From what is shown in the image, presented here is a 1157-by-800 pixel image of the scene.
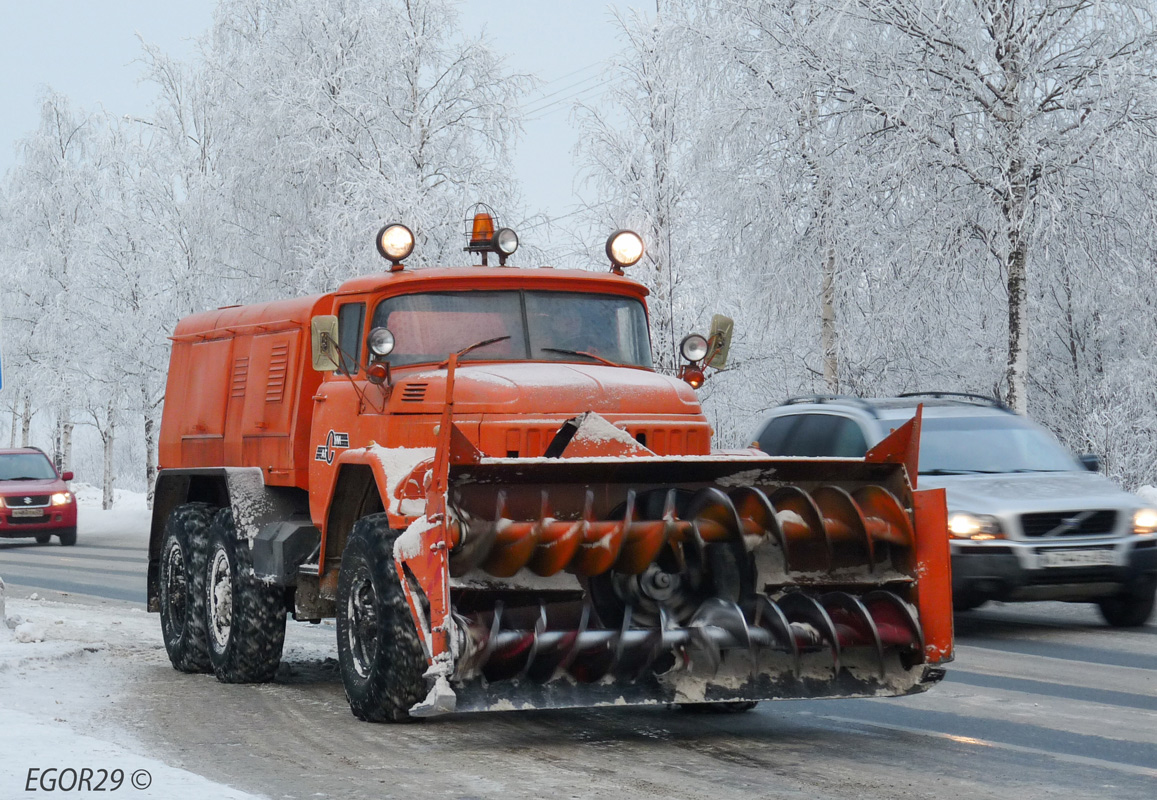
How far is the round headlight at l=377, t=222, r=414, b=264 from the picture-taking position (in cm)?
852

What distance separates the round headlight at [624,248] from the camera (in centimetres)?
916

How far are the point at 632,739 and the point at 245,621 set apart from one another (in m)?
3.09

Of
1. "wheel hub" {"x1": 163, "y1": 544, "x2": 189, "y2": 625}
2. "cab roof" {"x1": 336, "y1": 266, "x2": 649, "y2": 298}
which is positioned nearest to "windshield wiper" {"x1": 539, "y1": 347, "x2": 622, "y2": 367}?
"cab roof" {"x1": 336, "y1": 266, "x2": 649, "y2": 298}

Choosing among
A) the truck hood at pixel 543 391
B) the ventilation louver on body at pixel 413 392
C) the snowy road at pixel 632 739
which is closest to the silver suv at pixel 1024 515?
the snowy road at pixel 632 739

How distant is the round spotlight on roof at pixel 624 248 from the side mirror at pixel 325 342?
1.76 metres

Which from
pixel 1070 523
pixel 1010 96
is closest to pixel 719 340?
pixel 1070 523

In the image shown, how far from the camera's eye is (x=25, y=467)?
95.2ft

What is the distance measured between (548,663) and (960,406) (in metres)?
7.21

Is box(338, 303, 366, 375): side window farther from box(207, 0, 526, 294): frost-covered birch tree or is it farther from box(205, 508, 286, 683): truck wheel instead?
box(207, 0, 526, 294): frost-covered birch tree

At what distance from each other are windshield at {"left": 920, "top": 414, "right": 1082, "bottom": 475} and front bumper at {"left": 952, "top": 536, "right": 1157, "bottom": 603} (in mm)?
1131

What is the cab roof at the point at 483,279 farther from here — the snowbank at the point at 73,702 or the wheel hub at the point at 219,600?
the snowbank at the point at 73,702

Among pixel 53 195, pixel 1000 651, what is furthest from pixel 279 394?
pixel 53 195

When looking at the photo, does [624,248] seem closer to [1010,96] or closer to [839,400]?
[839,400]

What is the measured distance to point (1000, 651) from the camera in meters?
10.7
